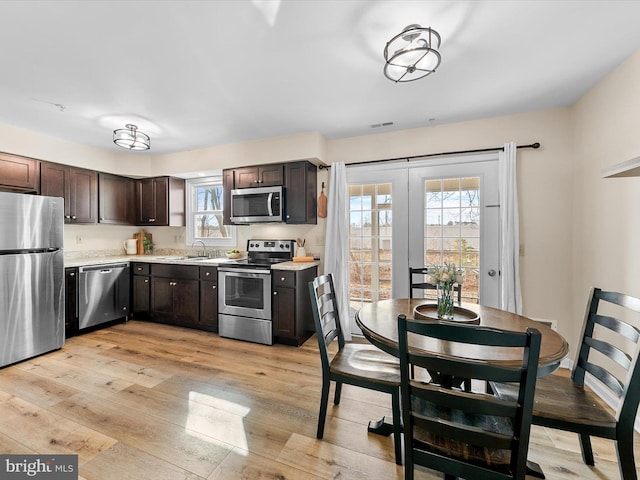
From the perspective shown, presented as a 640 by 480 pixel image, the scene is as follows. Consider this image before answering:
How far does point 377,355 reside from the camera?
1987 millimetres

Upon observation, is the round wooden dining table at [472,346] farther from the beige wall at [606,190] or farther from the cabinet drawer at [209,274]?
the cabinet drawer at [209,274]

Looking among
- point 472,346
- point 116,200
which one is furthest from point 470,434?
point 116,200

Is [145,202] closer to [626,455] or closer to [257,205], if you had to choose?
[257,205]

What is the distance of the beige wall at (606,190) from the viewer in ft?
6.85

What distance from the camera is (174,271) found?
403 cm

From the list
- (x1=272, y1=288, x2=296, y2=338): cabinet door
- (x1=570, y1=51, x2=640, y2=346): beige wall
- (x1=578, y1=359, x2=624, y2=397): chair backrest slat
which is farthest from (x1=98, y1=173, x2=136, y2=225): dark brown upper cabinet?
(x1=570, y1=51, x2=640, y2=346): beige wall

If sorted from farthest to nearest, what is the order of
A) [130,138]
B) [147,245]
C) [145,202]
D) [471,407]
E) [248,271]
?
[147,245]
[145,202]
[248,271]
[130,138]
[471,407]

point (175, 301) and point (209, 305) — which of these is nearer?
point (209, 305)

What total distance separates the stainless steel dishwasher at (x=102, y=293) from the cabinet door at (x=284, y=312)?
248 cm

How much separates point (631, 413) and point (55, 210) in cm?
491

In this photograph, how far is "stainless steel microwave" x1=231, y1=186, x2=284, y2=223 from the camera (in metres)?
3.68

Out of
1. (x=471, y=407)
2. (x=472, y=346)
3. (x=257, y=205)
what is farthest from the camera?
(x=257, y=205)

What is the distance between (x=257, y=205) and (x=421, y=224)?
2110 mm

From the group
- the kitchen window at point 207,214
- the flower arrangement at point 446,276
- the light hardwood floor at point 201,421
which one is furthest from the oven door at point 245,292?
the flower arrangement at point 446,276
